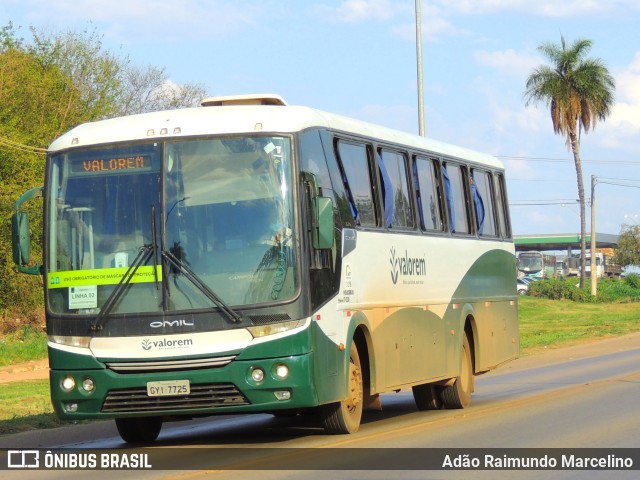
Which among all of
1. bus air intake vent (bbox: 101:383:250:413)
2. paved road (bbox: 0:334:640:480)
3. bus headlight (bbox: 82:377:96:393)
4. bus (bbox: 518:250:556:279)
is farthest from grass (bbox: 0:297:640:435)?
bus (bbox: 518:250:556:279)

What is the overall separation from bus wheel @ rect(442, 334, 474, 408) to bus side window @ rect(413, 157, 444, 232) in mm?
1913

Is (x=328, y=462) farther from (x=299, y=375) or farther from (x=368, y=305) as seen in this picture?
(x=368, y=305)

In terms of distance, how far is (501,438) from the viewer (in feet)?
40.1

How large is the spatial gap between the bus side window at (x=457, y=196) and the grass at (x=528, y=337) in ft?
18.9

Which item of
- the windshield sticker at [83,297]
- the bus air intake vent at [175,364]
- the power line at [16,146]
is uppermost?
the power line at [16,146]

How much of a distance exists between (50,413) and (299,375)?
5.60m

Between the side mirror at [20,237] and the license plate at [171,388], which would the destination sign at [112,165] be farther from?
the license plate at [171,388]

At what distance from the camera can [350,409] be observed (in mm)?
13039

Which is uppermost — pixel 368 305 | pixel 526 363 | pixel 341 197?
pixel 341 197

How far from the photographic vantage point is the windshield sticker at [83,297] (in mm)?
11820

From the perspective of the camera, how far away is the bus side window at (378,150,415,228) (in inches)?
569

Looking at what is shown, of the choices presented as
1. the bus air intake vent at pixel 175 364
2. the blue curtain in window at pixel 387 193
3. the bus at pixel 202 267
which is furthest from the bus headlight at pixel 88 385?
the blue curtain in window at pixel 387 193

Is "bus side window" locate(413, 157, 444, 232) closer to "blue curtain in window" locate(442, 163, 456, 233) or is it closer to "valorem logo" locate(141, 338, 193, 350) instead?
"blue curtain in window" locate(442, 163, 456, 233)

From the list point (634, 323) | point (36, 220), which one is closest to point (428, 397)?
point (36, 220)
